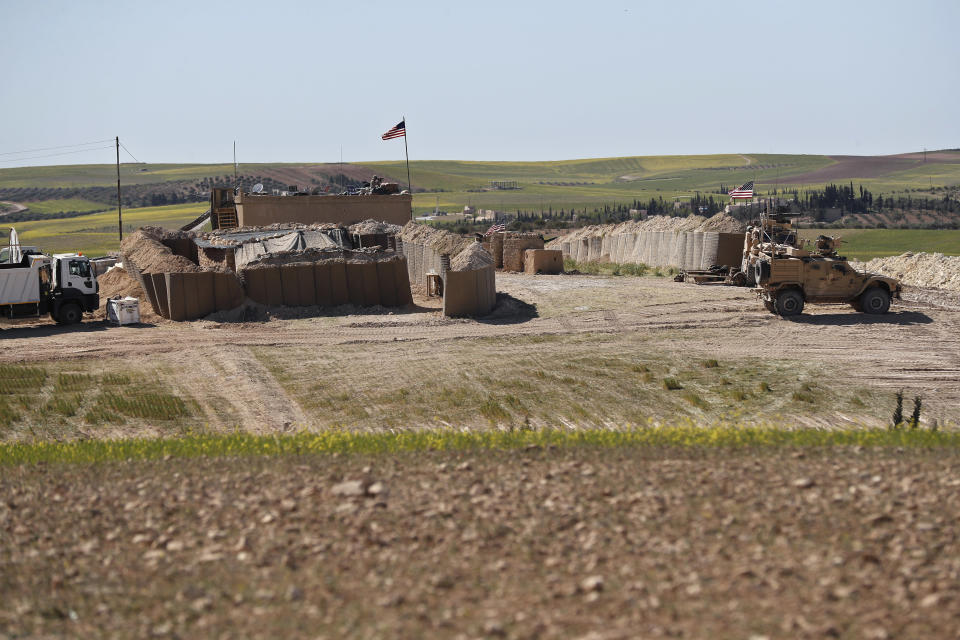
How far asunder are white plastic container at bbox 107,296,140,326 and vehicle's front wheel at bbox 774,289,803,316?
62.4 feet

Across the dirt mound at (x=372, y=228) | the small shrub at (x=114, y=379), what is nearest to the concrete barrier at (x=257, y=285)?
the small shrub at (x=114, y=379)

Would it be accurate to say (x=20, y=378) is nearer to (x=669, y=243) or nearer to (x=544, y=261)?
(x=544, y=261)

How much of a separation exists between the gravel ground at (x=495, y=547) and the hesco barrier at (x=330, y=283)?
19.2 metres

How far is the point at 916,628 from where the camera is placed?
243 inches

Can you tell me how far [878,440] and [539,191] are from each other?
188 m

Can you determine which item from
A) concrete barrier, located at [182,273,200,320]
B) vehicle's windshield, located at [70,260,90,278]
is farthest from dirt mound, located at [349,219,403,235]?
vehicle's windshield, located at [70,260,90,278]

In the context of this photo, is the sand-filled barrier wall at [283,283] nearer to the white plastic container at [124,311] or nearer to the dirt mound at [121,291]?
the dirt mound at [121,291]

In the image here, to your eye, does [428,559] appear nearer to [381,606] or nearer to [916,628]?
[381,606]

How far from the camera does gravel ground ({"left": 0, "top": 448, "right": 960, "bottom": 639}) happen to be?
6.51m

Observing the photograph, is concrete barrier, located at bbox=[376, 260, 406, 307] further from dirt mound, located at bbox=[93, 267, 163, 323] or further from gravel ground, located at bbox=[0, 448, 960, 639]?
gravel ground, located at bbox=[0, 448, 960, 639]

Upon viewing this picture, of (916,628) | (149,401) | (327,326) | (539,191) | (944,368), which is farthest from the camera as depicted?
(539,191)

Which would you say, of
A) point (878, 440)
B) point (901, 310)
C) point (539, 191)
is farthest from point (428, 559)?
point (539, 191)

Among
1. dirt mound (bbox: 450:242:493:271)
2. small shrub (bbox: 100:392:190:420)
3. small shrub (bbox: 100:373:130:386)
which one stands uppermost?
dirt mound (bbox: 450:242:493:271)

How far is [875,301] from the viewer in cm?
2588
